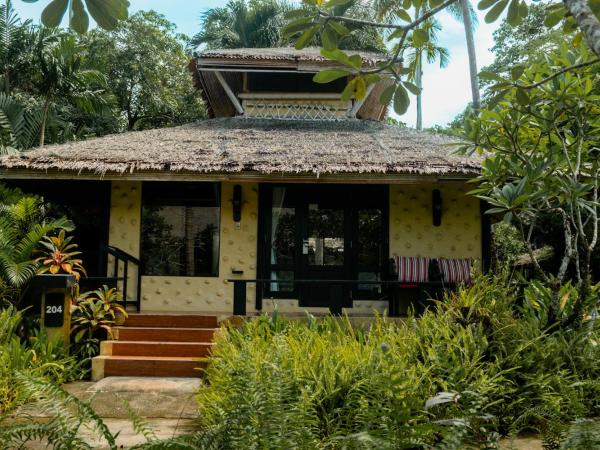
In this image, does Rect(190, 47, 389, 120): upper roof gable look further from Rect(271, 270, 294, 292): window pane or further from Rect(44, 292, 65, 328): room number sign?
Rect(44, 292, 65, 328): room number sign

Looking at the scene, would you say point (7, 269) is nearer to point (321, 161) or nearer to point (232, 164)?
point (232, 164)

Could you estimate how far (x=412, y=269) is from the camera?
8.98 meters

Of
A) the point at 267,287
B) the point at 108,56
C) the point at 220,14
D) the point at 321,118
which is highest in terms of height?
the point at 220,14

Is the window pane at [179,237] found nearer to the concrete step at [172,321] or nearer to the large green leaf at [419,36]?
the concrete step at [172,321]

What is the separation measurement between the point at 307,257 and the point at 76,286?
3.53 meters

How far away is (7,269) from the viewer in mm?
6758

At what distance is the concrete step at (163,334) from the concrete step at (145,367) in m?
0.69

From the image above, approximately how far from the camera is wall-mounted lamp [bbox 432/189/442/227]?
9.14m

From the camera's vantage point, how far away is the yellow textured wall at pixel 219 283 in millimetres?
9203

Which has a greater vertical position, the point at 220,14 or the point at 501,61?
the point at 220,14

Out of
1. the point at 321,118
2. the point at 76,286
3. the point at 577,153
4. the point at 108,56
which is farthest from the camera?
the point at 108,56

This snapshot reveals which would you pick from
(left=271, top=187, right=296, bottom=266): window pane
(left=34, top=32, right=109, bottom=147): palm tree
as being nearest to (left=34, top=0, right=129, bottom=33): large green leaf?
(left=271, top=187, right=296, bottom=266): window pane

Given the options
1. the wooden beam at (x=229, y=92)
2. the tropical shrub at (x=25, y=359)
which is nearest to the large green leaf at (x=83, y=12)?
the tropical shrub at (x=25, y=359)

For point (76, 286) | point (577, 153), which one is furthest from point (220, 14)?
point (577, 153)
